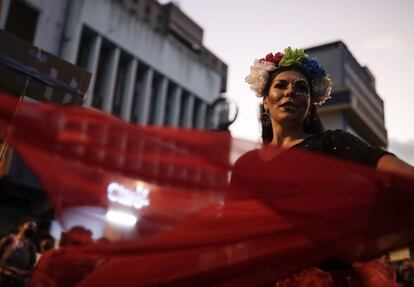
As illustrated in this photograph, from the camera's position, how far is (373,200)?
58.5 inches

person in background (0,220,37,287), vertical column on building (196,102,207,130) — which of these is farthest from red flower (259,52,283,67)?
vertical column on building (196,102,207,130)

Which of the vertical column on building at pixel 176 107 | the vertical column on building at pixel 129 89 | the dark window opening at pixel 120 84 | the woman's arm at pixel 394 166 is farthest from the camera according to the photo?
the vertical column on building at pixel 176 107

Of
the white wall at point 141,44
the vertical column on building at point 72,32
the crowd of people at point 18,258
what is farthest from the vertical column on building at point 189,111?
the crowd of people at point 18,258

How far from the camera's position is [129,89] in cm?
1925

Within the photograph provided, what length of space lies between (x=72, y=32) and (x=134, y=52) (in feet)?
12.4

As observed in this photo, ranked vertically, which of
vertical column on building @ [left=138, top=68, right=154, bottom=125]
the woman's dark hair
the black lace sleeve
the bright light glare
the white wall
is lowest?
the bright light glare

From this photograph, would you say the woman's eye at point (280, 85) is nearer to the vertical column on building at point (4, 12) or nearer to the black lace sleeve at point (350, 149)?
the black lace sleeve at point (350, 149)

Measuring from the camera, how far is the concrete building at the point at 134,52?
15877 millimetres

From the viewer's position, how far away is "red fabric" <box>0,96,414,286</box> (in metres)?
1.52

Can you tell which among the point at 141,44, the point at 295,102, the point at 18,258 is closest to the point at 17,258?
the point at 18,258

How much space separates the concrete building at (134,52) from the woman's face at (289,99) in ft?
42.8

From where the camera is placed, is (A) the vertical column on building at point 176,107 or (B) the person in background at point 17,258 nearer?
(B) the person in background at point 17,258

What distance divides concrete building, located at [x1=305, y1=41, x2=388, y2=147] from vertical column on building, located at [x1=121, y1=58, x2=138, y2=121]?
17.2 metres

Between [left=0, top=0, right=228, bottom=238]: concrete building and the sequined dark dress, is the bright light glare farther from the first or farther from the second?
[left=0, top=0, right=228, bottom=238]: concrete building
